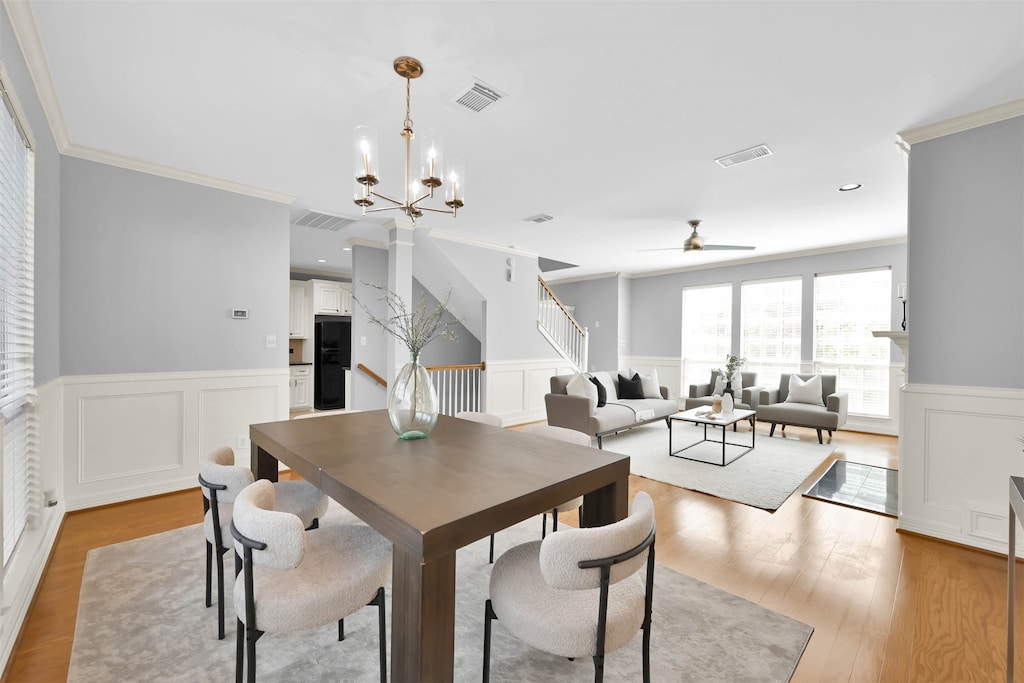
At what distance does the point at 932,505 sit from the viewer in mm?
2875

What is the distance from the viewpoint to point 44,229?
8.70ft

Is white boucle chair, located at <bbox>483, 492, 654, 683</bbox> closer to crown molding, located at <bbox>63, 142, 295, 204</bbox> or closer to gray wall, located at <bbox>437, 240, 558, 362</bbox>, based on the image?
crown molding, located at <bbox>63, 142, 295, 204</bbox>

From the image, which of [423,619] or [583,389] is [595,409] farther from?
[423,619]

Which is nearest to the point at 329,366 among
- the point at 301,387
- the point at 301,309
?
the point at 301,387

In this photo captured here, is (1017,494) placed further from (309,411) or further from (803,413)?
(309,411)

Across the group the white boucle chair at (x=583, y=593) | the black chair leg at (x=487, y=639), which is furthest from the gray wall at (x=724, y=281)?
the black chair leg at (x=487, y=639)

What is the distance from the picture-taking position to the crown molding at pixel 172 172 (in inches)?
124

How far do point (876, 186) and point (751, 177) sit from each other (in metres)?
1.22

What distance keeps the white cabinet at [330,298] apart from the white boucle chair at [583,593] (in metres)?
7.13

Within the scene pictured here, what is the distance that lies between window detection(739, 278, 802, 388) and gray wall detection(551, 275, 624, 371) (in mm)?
2232

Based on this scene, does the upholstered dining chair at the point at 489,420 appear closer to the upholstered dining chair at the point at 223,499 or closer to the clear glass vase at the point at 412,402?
the clear glass vase at the point at 412,402

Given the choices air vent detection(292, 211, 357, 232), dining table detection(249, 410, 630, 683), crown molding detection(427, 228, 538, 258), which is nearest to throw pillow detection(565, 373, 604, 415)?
crown molding detection(427, 228, 538, 258)

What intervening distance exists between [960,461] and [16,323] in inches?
212

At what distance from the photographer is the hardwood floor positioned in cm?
177
